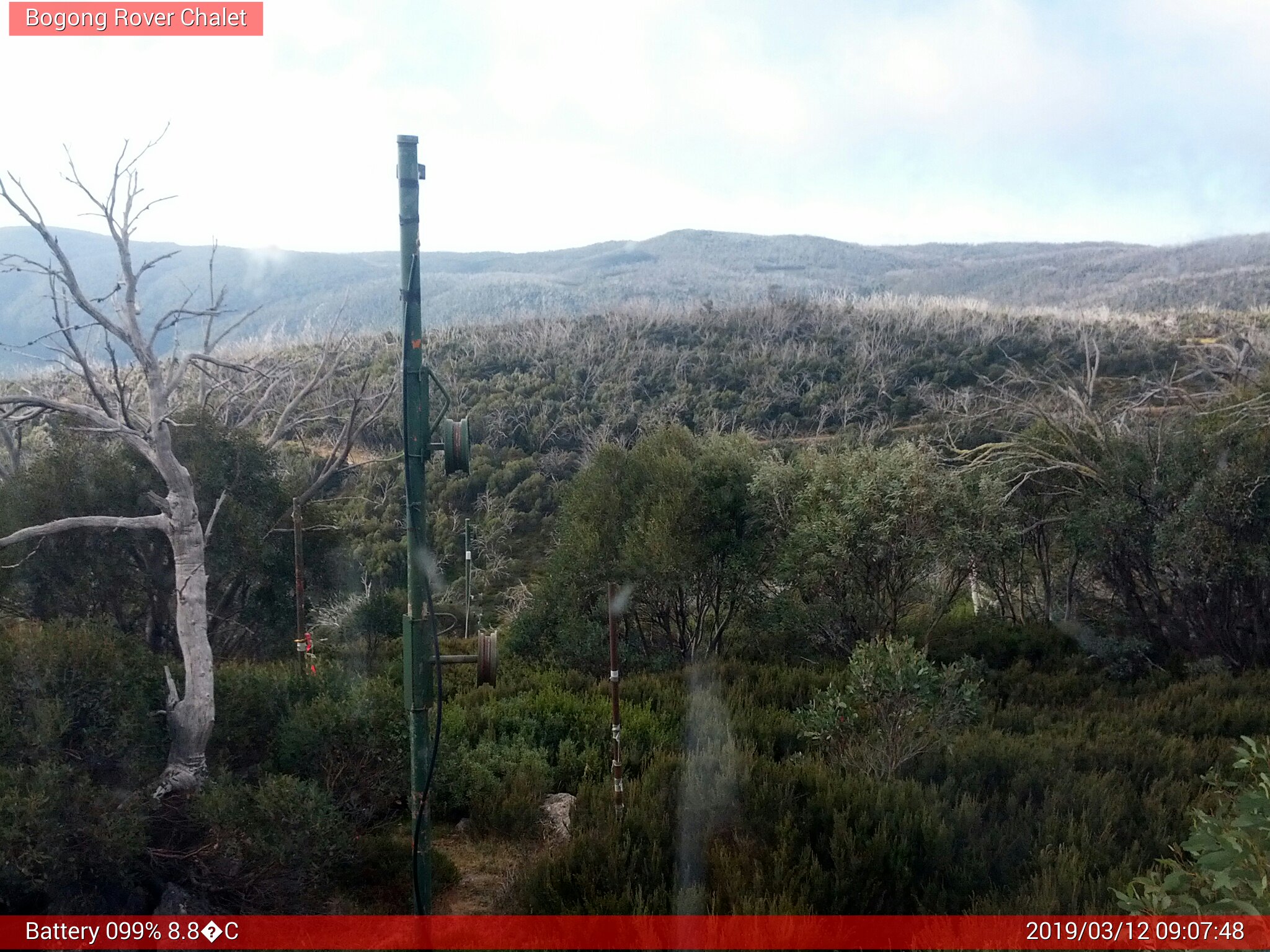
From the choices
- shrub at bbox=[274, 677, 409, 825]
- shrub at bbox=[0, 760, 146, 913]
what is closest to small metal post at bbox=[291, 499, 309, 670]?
shrub at bbox=[274, 677, 409, 825]

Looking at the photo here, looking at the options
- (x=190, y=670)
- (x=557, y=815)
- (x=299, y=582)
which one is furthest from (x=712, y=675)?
(x=190, y=670)

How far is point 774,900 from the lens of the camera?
16.0 feet

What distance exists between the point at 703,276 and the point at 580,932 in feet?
257

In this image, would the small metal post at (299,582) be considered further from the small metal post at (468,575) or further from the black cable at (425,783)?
the black cable at (425,783)

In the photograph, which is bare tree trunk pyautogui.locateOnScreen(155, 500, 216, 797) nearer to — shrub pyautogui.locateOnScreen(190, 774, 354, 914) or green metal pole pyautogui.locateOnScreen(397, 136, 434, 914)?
shrub pyautogui.locateOnScreen(190, 774, 354, 914)

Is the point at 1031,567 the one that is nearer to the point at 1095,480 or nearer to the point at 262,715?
the point at 1095,480

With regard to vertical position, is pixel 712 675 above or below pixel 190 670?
below

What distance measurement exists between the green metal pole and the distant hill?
15.2 m

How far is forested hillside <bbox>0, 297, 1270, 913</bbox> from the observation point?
532 cm

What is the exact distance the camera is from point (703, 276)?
80.1m

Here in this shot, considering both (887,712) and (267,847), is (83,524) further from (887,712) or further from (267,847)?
(887,712)

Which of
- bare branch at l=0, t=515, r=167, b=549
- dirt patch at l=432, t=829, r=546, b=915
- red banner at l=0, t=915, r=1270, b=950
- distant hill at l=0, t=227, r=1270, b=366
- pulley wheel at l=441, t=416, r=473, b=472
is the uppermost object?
distant hill at l=0, t=227, r=1270, b=366

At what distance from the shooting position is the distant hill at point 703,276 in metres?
39.4

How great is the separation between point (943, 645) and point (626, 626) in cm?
469
